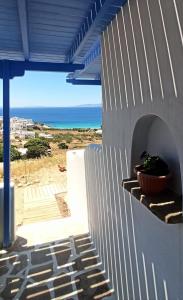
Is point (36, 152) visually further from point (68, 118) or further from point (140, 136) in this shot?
point (68, 118)

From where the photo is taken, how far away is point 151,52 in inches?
65.0

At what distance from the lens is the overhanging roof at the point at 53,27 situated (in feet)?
7.09

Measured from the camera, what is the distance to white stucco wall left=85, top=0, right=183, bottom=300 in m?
1.43

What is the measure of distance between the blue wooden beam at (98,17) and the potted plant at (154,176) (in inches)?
50.9

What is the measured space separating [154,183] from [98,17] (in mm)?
1555

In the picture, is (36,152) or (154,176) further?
(36,152)

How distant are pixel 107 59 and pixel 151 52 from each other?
0.99 meters

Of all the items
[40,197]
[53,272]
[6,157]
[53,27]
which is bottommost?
[53,272]

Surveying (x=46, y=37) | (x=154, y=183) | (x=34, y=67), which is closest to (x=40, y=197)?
(x=34, y=67)

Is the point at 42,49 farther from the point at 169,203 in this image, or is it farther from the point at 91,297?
the point at 91,297

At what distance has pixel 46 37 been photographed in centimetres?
298

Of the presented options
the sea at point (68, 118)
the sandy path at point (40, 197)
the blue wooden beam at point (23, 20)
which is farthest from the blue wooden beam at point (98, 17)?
the sea at point (68, 118)

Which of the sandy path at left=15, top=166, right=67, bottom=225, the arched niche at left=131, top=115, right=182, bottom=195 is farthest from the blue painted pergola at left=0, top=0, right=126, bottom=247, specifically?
the sandy path at left=15, top=166, right=67, bottom=225

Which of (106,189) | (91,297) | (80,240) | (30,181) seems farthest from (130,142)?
(30,181)
